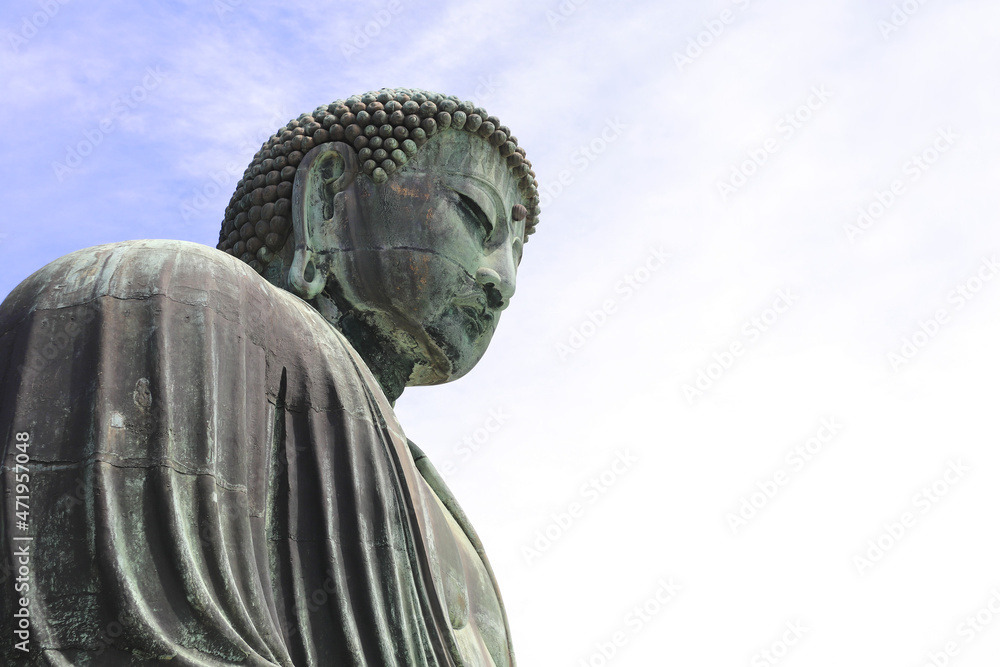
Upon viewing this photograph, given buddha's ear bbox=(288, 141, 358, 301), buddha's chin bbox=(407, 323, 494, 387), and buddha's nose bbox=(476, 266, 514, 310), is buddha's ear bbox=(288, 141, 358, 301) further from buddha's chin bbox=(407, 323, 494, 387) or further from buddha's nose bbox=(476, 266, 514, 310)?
buddha's nose bbox=(476, 266, 514, 310)

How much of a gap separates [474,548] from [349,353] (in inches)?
59.1

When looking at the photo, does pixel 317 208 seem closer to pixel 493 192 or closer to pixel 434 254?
pixel 434 254

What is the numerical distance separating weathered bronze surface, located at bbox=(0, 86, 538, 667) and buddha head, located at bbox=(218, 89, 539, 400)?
3 centimetres

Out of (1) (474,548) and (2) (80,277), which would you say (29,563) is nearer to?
(2) (80,277)

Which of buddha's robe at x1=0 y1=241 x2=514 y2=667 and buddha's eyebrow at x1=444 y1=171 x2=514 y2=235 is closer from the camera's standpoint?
buddha's robe at x1=0 y1=241 x2=514 y2=667

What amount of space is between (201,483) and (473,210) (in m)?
2.78

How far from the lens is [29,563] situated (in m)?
5.75

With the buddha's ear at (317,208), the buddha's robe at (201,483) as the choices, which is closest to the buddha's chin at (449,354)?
the buddha's ear at (317,208)

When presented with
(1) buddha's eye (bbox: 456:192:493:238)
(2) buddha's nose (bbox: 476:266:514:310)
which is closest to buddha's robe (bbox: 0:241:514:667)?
(2) buddha's nose (bbox: 476:266:514:310)

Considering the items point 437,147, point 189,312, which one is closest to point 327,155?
point 437,147

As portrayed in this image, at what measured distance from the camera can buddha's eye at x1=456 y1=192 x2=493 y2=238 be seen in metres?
8.31

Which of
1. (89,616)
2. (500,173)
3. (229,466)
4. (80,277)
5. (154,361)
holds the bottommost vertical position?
(89,616)

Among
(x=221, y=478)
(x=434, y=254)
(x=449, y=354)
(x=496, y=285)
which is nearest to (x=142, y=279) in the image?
(x=221, y=478)

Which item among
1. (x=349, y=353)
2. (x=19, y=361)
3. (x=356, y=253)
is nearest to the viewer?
(x=19, y=361)
